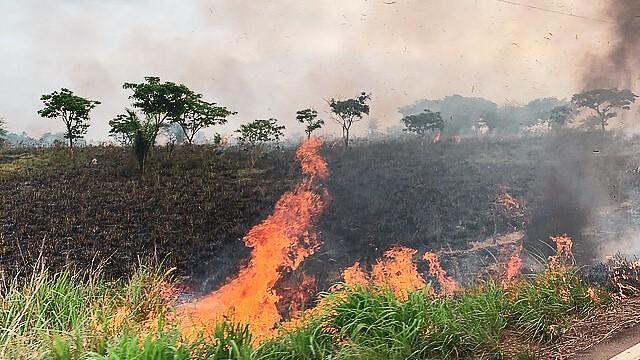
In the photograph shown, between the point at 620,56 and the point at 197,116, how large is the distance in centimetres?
692

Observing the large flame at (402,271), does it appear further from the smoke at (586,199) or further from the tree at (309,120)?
the tree at (309,120)

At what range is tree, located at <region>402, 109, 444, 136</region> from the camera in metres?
7.18

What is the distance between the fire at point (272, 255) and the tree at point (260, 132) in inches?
14.3

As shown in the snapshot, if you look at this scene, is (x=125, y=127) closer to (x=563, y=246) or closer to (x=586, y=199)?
(x=563, y=246)

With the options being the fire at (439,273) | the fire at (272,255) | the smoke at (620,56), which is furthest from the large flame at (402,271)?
the smoke at (620,56)

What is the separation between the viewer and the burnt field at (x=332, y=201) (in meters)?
4.66

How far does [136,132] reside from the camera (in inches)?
205

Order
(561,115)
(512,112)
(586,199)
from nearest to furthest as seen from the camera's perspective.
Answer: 1. (586,199)
2. (512,112)
3. (561,115)

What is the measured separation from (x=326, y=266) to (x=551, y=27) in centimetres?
548

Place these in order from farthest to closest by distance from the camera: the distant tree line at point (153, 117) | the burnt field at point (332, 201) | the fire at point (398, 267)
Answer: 1. the fire at point (398, 267)
2. the distant tree line at point (153, 117)
3. the burnt field at point (332, 201)

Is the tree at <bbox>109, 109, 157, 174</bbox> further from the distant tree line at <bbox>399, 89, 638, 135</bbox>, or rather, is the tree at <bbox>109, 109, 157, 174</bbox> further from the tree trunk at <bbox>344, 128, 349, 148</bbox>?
the distant tree line at <bbox>399, 89, 638, 135</bbox>

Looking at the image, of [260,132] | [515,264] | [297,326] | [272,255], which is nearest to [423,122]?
[515,264]

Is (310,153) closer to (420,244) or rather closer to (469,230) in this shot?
(420,244)

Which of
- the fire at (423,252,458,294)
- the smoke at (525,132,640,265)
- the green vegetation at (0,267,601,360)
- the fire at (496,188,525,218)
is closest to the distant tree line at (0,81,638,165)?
the smoke at (525,132,640,265)
